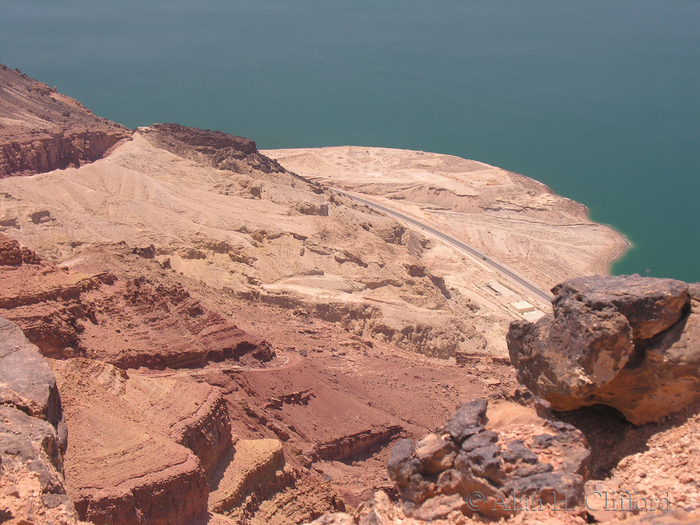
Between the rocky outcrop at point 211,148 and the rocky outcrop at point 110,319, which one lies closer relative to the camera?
the rocky outcrop at point 110,319

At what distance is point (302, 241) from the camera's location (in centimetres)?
3853

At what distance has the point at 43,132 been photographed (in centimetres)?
4709

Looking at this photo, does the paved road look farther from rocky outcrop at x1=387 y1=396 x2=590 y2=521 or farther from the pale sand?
rocky outcrop at x1=387 y1=396 x2=590 y2=521

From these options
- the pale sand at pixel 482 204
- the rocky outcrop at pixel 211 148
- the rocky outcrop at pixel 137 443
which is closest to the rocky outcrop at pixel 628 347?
the rocky outcrop at pixel 137 443

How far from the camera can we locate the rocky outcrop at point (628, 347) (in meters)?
11.6

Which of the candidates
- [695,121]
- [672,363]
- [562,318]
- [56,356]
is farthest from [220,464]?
[695,121]

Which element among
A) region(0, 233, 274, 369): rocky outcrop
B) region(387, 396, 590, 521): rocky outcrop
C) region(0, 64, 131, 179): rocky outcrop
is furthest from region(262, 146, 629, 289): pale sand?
region(387, 396, 590, 521): rocky outcrop

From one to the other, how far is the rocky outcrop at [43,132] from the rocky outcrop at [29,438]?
34366 millimetres

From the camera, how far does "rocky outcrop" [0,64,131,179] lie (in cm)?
4316

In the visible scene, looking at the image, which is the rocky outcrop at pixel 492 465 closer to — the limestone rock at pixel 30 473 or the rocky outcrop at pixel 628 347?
the rocky outcrop at pixel 628 347

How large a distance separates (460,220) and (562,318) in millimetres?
58213

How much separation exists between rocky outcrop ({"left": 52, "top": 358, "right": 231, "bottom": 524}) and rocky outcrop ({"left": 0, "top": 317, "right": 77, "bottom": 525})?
0.79 metres

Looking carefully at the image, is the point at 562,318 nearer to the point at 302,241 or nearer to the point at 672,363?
the point at 672,363

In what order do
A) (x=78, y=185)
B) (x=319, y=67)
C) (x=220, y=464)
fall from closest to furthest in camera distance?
(x=220, y=464) < (x=78, y=185) < (x=319, y=67)
